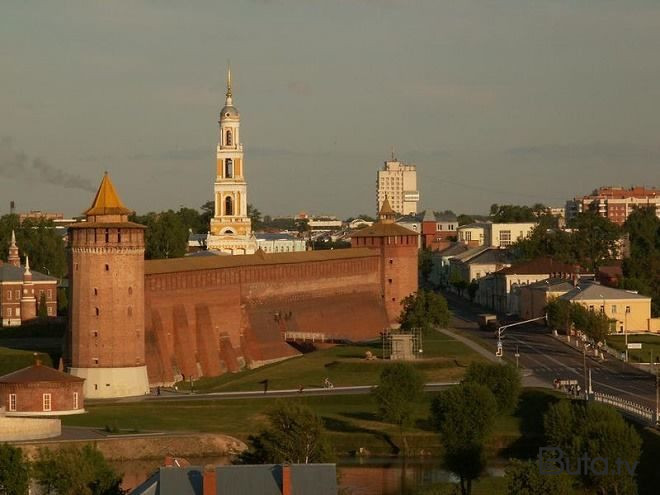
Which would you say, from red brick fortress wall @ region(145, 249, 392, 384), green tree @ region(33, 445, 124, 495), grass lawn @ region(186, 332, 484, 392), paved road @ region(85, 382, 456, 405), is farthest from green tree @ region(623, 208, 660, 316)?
green tree @ region(33, 445, 124, 495)

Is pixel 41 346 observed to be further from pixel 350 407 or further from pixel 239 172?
pixel 239 172

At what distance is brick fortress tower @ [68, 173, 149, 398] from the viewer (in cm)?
8519

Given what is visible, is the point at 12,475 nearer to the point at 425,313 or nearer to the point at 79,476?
the point at 79,476

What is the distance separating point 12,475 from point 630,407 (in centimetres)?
2452

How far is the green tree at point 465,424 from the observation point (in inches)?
2485

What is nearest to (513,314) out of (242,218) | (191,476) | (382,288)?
(382,288)

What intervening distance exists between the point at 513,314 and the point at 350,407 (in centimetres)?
5240

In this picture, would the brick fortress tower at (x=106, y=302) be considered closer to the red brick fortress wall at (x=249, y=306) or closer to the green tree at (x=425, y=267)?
the red brick fortress wall at (x=249, y=306)

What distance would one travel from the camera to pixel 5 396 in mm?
78000

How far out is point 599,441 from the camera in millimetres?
58156

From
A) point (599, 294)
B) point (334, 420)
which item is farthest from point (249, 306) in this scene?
point (334, 420)

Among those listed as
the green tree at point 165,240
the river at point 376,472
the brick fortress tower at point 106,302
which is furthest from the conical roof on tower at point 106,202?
the green tree at point 165,240

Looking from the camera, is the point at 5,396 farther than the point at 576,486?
Yes

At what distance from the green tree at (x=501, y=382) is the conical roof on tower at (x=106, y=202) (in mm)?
19219
